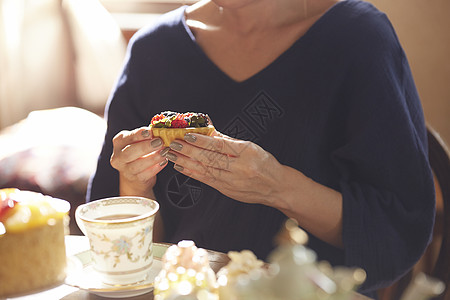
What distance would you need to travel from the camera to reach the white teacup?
0.80 metres

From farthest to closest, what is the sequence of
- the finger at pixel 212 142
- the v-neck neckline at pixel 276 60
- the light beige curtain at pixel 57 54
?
the light beige curtain at pixel 57 54 < the v-neck neckline at pixel 276 60 < the finger at pixel 212 142

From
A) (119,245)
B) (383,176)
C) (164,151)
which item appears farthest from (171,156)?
(383,176)

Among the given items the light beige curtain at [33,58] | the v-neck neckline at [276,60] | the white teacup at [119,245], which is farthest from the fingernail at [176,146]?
the light beige curtain at [33,58]

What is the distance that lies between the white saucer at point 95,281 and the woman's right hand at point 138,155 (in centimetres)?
28

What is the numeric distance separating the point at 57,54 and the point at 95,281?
7.79 feet

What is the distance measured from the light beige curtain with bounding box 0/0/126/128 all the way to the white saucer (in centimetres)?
202

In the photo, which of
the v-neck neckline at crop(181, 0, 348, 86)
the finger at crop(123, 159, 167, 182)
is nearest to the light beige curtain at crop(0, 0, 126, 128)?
the v-neck neckline at crop(181, 0, 348, 86)

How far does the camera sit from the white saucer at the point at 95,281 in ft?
2.64

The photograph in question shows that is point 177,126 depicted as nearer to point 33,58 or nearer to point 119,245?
point 119,245

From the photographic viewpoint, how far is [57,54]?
9.68 ft

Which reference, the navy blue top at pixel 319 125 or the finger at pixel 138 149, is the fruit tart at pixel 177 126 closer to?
the finger at pixel 138 149

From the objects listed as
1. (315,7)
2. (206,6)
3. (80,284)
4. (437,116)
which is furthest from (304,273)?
(437,116)

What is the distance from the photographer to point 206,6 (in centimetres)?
156

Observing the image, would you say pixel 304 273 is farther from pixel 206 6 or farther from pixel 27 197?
pixel 206 6
